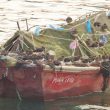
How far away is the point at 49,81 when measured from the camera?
63.6 ft

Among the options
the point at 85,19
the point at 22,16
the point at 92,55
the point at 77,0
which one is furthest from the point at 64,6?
the point at 92,55

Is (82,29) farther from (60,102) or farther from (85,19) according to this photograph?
(60,102)

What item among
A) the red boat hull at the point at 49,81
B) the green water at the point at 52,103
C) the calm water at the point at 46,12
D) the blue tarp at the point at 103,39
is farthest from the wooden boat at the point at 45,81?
the blue tarp at the point at 103,39

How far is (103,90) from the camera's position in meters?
21.4

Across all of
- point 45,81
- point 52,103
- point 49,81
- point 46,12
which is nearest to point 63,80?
point 49,81

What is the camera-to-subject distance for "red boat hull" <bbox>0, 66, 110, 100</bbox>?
19.1m

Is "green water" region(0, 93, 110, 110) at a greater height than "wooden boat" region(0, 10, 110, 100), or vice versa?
"wooden boat" region(0, 10, 110, 100)

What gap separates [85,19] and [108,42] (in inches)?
91.2

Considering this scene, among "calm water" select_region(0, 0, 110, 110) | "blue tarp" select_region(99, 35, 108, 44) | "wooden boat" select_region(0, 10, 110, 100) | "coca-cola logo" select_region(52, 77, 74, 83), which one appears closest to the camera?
"wooden boat" select_region(0, 10, 110, 100)

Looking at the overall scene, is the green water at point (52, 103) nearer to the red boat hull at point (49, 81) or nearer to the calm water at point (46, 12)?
the calm water at point (46, 12)

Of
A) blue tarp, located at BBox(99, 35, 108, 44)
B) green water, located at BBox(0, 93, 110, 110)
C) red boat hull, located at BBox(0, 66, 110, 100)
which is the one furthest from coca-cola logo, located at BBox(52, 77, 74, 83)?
blue tarp, located at BBox(99, 35, 108, 44)

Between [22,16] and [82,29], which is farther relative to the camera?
[22,16]

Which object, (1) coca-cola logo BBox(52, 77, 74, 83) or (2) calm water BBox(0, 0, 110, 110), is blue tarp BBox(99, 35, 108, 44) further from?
(1) coca-cola logo BBox(52, 77, 74, 83)

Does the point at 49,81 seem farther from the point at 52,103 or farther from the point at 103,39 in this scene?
the point at 103,39
